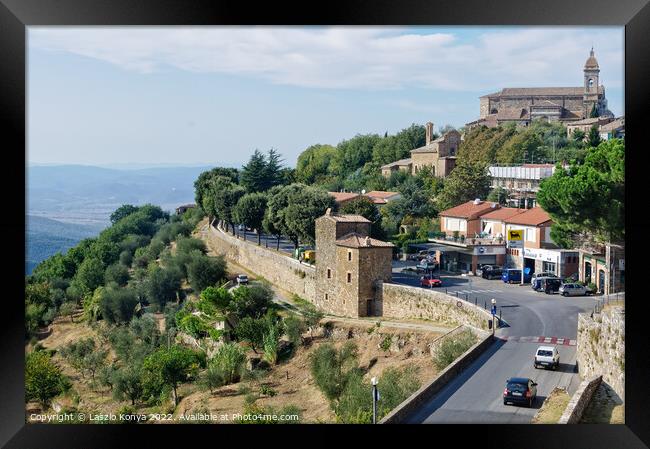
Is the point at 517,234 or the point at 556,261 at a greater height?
the point at 517,234

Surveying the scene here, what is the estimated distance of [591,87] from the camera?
42.3m

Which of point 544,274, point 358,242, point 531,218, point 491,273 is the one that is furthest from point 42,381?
point 531,218

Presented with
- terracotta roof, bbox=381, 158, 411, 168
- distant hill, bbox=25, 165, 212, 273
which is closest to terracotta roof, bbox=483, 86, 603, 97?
terracotta roof, bbox=381, 158, 411, 168

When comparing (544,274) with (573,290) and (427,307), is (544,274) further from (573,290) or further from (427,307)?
(427,307)

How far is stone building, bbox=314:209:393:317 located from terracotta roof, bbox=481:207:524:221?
461 cm

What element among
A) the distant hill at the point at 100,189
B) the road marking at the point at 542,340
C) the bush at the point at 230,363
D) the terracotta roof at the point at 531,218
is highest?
the distant hill at the point at 100,189

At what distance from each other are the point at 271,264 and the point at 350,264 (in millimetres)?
5566

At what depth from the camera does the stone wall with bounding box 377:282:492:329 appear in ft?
46.6

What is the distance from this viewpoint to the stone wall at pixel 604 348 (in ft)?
29.7

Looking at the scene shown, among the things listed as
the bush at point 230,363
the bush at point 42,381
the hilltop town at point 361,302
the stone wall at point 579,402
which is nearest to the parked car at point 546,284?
the hilltop town at point 361,302

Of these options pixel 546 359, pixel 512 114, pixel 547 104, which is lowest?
pixel 546 359

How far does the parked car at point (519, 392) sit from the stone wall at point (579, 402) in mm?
696

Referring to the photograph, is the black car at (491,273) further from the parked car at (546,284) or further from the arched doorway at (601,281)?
the arched doorway at (601,281)
